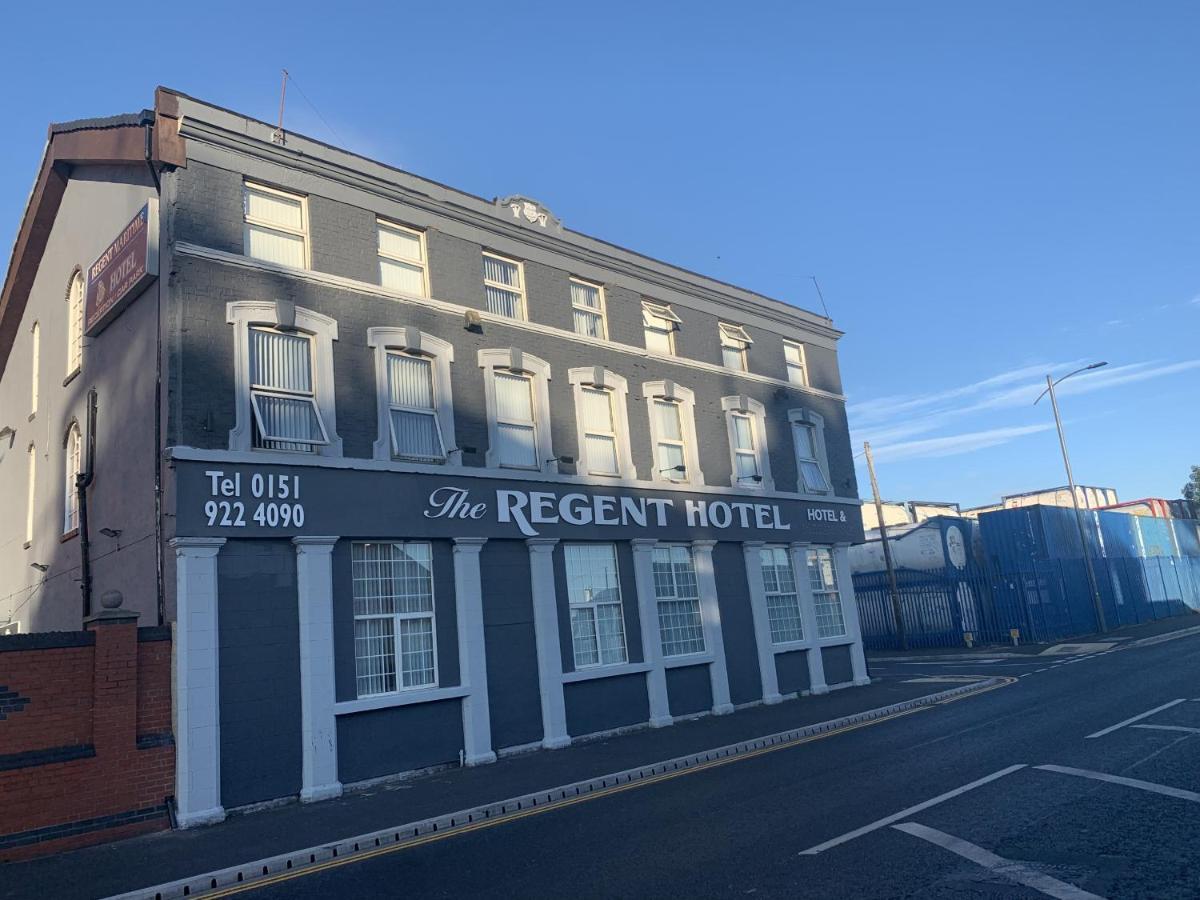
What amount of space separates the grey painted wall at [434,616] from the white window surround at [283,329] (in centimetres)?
192

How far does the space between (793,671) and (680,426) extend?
700 cm

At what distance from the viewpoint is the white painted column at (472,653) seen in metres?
14.8

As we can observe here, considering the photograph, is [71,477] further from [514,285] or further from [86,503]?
[514,285]

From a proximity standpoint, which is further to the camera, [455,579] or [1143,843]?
[455,579]

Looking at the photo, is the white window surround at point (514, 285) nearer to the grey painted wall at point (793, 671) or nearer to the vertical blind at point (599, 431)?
the vertical blind at point (599, 431)

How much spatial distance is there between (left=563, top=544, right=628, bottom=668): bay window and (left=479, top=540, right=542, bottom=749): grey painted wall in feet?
4.06

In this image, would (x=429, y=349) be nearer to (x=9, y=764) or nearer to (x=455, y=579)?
(x=455, y=579)

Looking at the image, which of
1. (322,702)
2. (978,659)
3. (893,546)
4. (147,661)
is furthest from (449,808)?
(893,546)

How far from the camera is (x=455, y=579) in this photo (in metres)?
15.4

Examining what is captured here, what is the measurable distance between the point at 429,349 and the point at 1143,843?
12956 mm

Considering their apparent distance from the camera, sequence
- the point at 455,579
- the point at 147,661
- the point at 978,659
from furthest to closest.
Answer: the point at 978,659 → the point at 455,579 → the point at 147,661

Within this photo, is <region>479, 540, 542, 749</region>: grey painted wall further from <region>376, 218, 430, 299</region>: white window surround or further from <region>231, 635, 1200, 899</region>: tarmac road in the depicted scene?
<region>376, 218, 430, 299</region>: white window surround

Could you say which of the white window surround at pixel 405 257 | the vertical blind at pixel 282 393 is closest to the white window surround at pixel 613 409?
the white window surround at pixel 405 257

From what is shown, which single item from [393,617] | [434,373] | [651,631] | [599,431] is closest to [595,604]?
[651,631]
